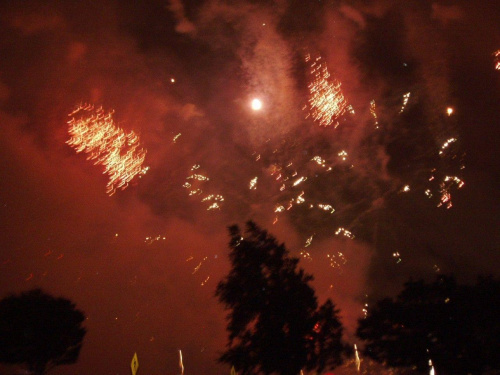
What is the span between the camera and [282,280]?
50.5 feet

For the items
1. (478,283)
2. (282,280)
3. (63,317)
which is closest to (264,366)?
(282,280)

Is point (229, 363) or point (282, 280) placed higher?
point (282, 280)

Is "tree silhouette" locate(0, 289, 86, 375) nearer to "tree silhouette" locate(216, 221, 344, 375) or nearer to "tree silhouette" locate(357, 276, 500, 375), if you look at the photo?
"tree silhouette" locate(216, 221, 344, 375)

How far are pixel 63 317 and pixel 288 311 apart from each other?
15.4 metres

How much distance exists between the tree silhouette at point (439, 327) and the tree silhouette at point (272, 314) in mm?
3257

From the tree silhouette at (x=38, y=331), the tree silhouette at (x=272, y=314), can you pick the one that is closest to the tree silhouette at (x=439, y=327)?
the tree silhouette at (x=272, y=314)

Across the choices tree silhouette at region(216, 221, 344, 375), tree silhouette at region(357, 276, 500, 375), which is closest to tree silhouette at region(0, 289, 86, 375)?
tree silhouette at region(216, 221, 344, 375)

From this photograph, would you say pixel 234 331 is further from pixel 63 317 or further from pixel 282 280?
pixel 63 317

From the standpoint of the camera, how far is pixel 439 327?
15.9 meters

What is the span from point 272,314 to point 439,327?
22.8ft

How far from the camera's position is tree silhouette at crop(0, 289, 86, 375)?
2109 cm

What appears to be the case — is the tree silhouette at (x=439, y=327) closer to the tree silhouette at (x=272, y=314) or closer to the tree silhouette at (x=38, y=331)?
the tree silhouette at (x=272, y=314)

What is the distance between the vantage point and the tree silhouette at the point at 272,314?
550 inches

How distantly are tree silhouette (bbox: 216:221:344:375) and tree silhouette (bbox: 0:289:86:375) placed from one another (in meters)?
13.2
